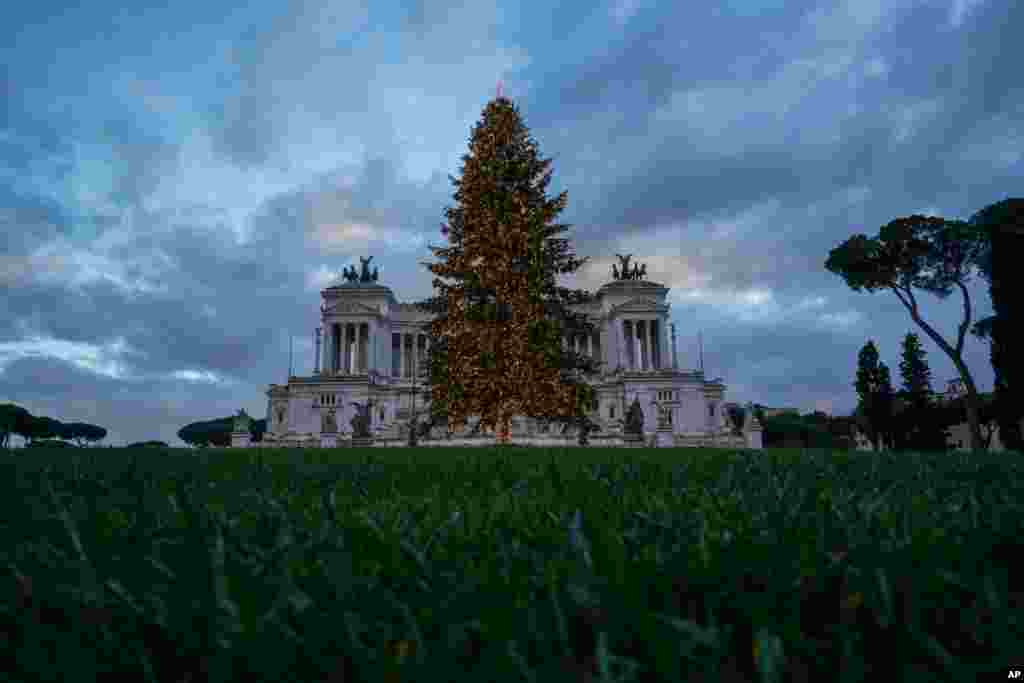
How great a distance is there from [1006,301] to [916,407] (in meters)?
19.9

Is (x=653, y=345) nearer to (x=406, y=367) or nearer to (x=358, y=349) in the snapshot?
(x=406, y=367)

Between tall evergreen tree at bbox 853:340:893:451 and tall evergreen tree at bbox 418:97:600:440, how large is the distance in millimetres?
32278

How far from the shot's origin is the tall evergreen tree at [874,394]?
45.6 meters

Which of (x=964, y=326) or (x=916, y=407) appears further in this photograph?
(x=916, y=407)

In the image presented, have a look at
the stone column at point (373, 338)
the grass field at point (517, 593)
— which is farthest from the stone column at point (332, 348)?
the grass field at point (517, 593)

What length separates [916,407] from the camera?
1724 inches

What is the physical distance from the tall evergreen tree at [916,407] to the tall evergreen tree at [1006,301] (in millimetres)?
15348

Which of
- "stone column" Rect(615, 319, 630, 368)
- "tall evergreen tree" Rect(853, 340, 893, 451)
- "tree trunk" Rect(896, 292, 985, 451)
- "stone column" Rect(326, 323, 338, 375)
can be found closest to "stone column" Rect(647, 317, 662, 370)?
"stone column" Rect(615, 319, 630, 368)

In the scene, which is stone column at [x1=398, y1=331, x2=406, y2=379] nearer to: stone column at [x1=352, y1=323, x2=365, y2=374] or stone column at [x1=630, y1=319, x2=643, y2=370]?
stone column at [x1=352, y1=323, x2=365, y2=374]

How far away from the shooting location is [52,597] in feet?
3.89

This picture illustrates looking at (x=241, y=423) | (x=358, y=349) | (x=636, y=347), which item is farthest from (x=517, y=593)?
(x=358, y=349)

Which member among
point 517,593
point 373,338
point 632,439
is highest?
point 373,338

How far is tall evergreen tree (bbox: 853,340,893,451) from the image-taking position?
1796 inches

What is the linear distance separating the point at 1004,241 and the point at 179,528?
1332 inches
